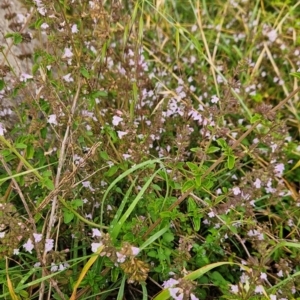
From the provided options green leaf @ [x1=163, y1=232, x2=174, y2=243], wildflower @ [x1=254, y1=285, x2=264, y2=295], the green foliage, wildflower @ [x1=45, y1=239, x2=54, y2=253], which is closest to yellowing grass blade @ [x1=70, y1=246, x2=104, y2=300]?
the green foliage

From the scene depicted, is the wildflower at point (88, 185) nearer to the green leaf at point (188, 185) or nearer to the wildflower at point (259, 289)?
the green leaf at point (188, 185)

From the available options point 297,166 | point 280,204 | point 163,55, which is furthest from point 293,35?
point 280,204

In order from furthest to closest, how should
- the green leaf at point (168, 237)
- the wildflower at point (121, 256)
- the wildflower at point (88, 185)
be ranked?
the wildflower at point (88, 185)
the green leaf at point (168, 237)
the wildflower at point (121, 256)

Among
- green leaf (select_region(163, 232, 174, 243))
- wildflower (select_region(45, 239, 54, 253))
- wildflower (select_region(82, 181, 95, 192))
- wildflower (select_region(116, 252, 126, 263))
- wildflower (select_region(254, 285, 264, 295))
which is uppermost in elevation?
wildflower (select_region(116, 252, 126, 263))

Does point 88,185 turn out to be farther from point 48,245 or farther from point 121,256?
point 121,256

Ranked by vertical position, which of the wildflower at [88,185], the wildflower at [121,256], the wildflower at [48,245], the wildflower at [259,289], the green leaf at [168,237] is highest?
the wildflower at [121,256]

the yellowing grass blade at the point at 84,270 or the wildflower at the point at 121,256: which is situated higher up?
the wildflower at the point at 121,256

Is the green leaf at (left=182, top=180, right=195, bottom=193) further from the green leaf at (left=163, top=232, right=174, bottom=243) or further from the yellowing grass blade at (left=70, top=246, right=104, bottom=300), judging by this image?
the yellowing grass blade at (left=70, top=246, right=104, bottom=300)

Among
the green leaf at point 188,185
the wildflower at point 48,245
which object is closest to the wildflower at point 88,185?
the wildflower at point 48,245

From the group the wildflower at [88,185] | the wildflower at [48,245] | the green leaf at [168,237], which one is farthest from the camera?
the wildflower at [88,185]

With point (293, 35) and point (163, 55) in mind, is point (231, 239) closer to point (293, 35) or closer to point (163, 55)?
point (163, 55)

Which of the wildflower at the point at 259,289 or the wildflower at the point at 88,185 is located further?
the wildflower at the point at 88,185
